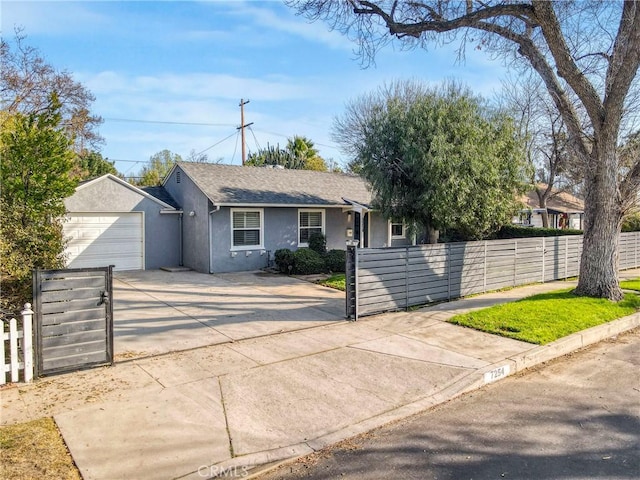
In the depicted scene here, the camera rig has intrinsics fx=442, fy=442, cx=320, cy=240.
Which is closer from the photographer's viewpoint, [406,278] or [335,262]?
[406,278]

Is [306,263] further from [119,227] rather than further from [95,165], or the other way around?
[95,165]

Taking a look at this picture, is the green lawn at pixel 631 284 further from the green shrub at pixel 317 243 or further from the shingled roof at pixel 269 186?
the green shrub at pixel 317 243

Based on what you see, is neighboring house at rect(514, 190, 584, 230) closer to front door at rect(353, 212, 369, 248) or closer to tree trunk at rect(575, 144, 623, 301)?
front door at rect(353, 212, 369, 248)

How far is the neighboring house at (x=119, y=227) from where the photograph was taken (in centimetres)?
1500

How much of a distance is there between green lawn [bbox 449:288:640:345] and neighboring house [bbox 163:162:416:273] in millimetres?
7629

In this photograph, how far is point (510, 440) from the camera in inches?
162

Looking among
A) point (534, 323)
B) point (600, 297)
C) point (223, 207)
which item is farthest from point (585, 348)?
point (223, 207)

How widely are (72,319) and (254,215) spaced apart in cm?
1097

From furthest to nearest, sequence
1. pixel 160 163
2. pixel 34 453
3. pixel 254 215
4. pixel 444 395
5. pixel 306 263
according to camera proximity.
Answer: pixel 160 163, pixel 254 215, pixel 306 263, pixel 444 395, pixel 34 453

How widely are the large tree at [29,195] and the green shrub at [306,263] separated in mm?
8106

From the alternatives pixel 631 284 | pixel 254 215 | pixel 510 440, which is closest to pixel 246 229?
pixel 254 215

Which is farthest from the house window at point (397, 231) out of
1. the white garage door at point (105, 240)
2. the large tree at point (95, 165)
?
the large tree at point (95, 165)

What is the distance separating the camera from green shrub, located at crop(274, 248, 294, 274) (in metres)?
15.1

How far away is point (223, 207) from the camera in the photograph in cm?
1541
